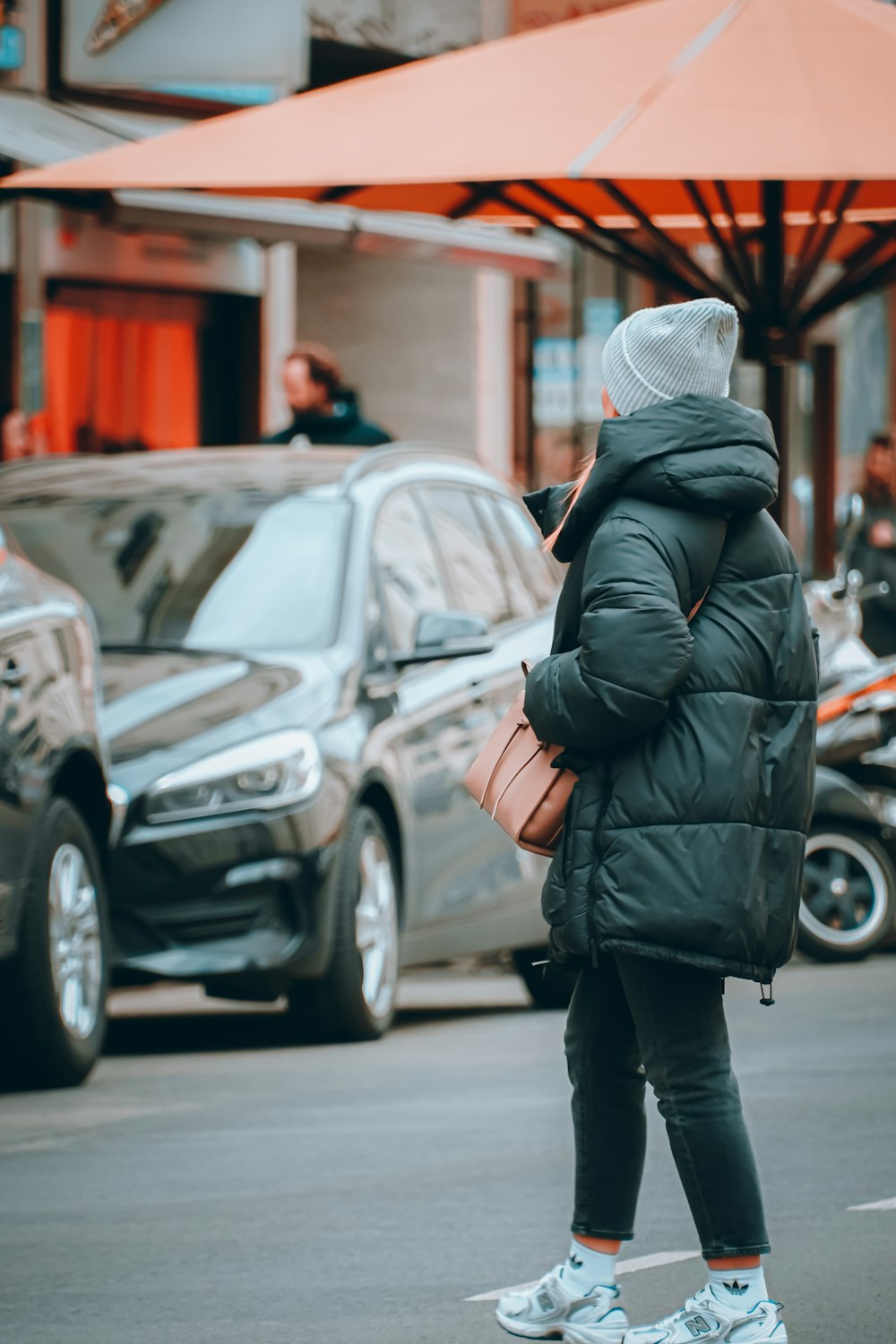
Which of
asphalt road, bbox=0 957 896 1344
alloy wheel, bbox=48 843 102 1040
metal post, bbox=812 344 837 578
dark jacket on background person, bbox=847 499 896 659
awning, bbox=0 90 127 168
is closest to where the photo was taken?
asphalt road, bbox=0 957 896 1344

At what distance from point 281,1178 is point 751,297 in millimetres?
5033

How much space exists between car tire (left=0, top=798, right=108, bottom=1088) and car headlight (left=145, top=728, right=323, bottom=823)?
37 centimetres

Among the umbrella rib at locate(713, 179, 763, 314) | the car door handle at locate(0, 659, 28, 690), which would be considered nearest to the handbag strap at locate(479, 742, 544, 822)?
the car door handle at locate(0, 659, 28, 690)

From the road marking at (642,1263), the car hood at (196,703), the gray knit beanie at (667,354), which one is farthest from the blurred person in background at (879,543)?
the gray knit beanie at (667,354)

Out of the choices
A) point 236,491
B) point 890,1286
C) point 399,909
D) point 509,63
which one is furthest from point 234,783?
point 890,1286

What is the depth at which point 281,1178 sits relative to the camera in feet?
21.4

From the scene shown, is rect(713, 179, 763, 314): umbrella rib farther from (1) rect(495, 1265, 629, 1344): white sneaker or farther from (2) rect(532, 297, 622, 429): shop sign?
(2) rect(532, 297, 622, 429): shop sign

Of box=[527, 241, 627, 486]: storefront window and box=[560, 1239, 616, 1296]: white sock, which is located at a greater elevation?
box=[527, 241, 627, 486]: storefront window

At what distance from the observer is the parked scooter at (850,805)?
38.1ft

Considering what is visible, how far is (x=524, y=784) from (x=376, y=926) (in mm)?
4168

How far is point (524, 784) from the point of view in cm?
483

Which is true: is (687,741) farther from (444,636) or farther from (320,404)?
(320,404)

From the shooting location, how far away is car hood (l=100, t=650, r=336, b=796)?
8.65 metres

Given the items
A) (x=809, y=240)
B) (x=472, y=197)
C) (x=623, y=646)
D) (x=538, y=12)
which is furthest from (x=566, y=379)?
(x=623, y=646)
